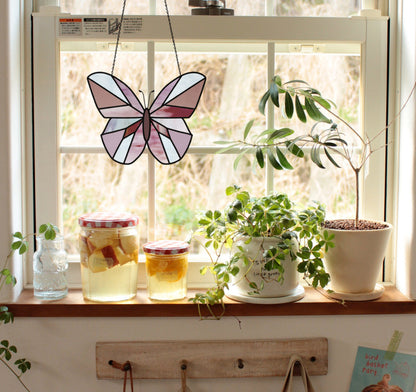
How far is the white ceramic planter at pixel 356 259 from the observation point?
4.46 feet

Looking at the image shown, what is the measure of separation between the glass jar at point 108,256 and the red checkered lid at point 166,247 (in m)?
0.05

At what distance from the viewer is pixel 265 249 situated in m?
1.35

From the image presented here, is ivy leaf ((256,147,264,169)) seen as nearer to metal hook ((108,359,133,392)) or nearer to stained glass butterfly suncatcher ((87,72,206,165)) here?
stained glass butterfly suncatcher ((87,72,206,165))

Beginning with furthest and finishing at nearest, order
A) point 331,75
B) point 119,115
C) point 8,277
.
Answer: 1. point 331,75
2. point 119,115
3. point 8,277

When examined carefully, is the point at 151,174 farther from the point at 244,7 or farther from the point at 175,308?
the point at 244,7

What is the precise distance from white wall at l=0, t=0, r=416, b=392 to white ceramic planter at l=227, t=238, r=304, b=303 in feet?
0.23

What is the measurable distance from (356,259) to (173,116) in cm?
63

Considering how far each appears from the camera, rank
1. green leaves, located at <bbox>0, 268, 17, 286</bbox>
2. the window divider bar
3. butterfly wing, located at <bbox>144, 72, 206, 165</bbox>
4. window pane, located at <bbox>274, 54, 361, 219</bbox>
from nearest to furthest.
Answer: green leaves, located at <bbox>0, 268, 17, 286</bbox>
butterfly wing, located at <bbox>144, 72, 206, 165</bbox>
the window divider bar
window pane, located at <bbox>274, 54, 361, 219</bbox>

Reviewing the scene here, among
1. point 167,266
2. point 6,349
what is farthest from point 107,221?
point 6,349

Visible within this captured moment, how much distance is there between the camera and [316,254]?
1.37 meters

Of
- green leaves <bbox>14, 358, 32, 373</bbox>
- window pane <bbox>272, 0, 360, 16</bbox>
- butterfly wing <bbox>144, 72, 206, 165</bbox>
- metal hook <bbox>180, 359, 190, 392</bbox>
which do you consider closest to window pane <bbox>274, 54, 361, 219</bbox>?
window pane <bbox>272, 0, 360, 16</bbox>

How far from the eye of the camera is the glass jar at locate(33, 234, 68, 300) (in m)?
1.43

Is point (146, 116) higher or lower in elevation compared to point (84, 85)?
lower

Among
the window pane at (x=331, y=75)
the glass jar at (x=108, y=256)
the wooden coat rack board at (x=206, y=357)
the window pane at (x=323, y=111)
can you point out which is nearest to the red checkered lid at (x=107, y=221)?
the glass jar at (x=108, y=256)
